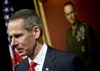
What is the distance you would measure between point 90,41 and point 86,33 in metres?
0.07

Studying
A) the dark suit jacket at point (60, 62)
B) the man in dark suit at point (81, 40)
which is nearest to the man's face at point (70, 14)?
the man in dark suit at point (81, 40)

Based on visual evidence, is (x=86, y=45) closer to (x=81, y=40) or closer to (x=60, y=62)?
(x=81, y=40)

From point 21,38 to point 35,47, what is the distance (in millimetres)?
96

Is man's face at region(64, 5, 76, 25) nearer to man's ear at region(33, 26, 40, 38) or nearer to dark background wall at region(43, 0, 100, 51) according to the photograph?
dark background wall at region(43, 0, 100, 51)

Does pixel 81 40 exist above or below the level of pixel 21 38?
below

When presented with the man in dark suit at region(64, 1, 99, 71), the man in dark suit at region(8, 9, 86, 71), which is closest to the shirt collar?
the man in dark suit at region(8, 9, 86, 71)

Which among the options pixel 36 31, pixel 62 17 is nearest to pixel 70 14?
pixel 62 17

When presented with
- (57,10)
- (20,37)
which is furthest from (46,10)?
(20,37)

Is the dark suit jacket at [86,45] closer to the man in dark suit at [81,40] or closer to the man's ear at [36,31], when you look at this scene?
the man in dark suit at [81,40]

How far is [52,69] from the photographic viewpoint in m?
1.17

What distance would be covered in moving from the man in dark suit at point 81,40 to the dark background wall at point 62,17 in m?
0.03

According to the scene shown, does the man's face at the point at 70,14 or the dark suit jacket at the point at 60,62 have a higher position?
the man's face at the point at 70,14

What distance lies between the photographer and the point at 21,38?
116 centimetres

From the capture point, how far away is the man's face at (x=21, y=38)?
114 centimetres
